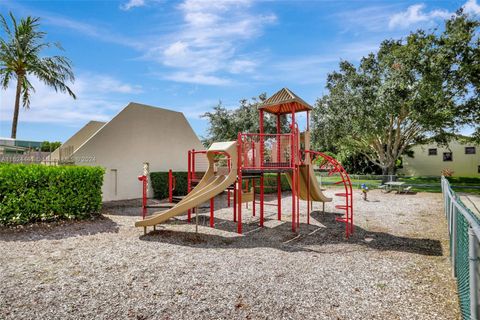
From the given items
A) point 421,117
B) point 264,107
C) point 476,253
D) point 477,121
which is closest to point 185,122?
point 264,107

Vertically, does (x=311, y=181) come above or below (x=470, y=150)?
below

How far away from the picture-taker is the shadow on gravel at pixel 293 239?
7086 mm

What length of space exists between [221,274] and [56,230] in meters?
5.91

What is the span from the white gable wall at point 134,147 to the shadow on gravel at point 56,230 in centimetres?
565

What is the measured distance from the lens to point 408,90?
788 inches

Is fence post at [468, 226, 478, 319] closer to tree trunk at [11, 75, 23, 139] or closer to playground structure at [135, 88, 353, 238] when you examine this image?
playground structure at [135, 88, 353, 238]

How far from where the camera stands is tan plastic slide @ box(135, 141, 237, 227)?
25.9ft

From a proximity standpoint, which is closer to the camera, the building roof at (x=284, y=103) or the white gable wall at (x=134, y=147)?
the building roof at (x=284, y=103)

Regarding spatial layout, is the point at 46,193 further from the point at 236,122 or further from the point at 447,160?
the point at 447,160

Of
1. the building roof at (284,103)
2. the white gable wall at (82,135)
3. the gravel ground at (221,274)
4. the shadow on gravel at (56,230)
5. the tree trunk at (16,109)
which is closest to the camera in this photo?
the gravel ground at (221,274)

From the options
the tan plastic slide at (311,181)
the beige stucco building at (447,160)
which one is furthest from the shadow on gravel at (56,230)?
the beige stucco building at (447,160)

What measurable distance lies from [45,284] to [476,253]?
5763 mm

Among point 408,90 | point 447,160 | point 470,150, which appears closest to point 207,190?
point 408,90

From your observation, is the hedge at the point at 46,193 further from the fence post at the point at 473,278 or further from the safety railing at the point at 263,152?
the fence post at the point at 473,278
